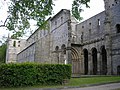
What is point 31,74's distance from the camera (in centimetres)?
1753

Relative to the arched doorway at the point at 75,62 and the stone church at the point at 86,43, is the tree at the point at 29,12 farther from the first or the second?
the arched doorway at the point at 75,62

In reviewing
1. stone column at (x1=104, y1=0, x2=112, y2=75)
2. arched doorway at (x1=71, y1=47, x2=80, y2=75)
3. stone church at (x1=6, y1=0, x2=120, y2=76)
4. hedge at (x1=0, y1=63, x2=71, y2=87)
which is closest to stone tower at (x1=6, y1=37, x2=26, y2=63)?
stone church at (x1=6, y1=0, x2=120, y2=76)

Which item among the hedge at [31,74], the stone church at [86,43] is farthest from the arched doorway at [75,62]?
the hedge at [31,74]

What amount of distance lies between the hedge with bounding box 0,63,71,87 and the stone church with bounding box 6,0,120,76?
36.5 feet

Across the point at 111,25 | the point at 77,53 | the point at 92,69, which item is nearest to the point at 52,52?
the point at 77,53

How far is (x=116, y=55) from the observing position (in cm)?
3033

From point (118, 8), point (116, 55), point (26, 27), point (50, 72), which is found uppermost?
point (118, 8)

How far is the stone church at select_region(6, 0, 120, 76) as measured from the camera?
31.4 meters

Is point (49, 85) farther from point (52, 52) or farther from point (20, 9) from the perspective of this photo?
point (52, 52)

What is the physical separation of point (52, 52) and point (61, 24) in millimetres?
7519

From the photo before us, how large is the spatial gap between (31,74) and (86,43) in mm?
24945

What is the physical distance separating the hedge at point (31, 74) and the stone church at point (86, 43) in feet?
36.5

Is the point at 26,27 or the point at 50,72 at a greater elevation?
the point at 26,27

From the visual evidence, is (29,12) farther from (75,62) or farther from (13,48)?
(13,48)
